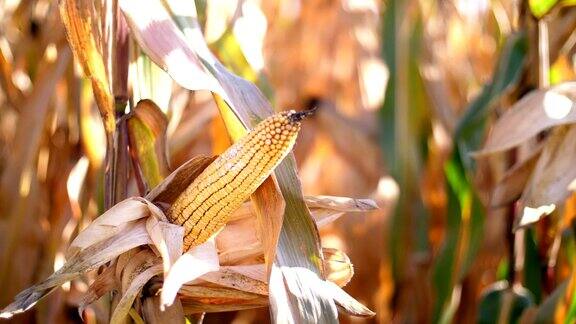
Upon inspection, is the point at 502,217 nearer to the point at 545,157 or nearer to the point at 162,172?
the point at 545,157

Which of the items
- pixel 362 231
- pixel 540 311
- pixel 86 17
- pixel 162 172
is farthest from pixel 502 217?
pixel 86 17

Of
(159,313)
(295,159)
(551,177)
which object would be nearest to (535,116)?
(551,177)

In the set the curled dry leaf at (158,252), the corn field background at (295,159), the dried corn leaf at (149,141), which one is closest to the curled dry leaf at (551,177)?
the corn field background at (295,159)

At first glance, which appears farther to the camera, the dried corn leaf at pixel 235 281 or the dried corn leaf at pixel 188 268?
the dried corn leaf at pixel 235 281

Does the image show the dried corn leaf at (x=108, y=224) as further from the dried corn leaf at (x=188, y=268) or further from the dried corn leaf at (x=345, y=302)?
the dried corn leaf at (x=345, y=302)

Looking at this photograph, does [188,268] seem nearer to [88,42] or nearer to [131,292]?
[131,292]

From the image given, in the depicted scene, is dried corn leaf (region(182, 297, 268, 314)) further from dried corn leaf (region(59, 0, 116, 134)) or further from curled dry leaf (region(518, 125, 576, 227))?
curled dry leaf (region(518, 125, 576, 227))
